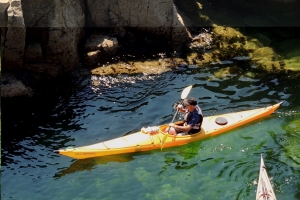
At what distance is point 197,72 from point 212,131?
3.04 metres

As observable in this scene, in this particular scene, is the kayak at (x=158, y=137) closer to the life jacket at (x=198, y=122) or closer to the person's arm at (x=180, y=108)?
the life jacket at (x=198, y=122)

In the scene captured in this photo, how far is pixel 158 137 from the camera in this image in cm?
977

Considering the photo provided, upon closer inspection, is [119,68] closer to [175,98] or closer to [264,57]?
[175,98]

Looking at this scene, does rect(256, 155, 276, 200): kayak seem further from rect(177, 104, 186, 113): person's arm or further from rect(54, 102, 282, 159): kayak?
rect(177, 104, 186, 113): person's arm

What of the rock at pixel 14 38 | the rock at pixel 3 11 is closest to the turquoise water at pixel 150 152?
the rock at pixel 14 38

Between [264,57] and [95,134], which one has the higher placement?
[264,57]

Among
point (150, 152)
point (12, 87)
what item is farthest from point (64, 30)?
point (150, 152)

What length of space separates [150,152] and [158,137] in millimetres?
400

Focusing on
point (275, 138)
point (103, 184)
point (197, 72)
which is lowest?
point (103, 184)

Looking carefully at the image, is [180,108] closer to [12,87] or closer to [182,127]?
[182,127]

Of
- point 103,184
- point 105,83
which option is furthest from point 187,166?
point 105,83

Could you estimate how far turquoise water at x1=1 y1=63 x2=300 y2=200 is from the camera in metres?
8.59

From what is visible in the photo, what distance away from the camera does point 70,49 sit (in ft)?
40.1

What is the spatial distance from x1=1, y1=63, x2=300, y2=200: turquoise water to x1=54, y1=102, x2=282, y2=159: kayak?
0.56 feet
